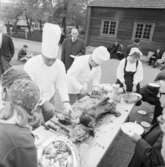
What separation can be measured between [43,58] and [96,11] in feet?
36.4

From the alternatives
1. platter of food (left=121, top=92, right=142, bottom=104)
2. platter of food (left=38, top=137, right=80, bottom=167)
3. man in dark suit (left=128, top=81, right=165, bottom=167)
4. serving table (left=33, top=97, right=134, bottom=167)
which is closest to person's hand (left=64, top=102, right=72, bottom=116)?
serving table (left=33, top=97, right=134, bottom=167)

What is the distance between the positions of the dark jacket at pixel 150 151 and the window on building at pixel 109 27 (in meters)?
11.0

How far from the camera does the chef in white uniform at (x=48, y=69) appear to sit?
1.79 meters

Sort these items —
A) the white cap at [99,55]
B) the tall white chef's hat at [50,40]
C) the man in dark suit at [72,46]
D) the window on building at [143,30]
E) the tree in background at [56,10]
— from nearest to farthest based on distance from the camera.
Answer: the tall white chef's hat at [50,40] < the white cap at [99,55] < the man in dark suit at [72,46] < the window on building at [143,30] < the tree in background at [56,10]

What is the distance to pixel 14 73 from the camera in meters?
0.87

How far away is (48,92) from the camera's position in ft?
6.72

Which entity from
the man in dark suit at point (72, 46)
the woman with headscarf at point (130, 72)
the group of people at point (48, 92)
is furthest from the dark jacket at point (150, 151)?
the man in dark suit at point (72, 46)

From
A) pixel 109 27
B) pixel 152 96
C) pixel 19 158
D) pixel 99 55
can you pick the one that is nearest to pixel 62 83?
pixel 99 55

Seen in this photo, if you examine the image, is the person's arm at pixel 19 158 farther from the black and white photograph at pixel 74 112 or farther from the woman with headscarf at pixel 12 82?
the woman with headscarf at pixel 12 82

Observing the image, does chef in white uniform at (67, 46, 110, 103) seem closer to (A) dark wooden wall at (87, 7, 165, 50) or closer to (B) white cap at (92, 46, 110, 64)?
(B) white cap at (92, 46, 110, 64)

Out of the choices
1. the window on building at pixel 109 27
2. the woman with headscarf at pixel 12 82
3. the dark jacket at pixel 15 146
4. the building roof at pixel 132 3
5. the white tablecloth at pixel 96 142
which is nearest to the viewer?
the dark jacket at pixel 15 146

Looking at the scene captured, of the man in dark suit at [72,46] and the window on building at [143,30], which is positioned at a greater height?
the window on building at [143,30]

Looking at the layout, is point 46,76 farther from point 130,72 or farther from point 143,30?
point 143,30

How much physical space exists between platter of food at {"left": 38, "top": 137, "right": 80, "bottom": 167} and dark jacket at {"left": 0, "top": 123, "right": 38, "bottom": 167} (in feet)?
1.20
